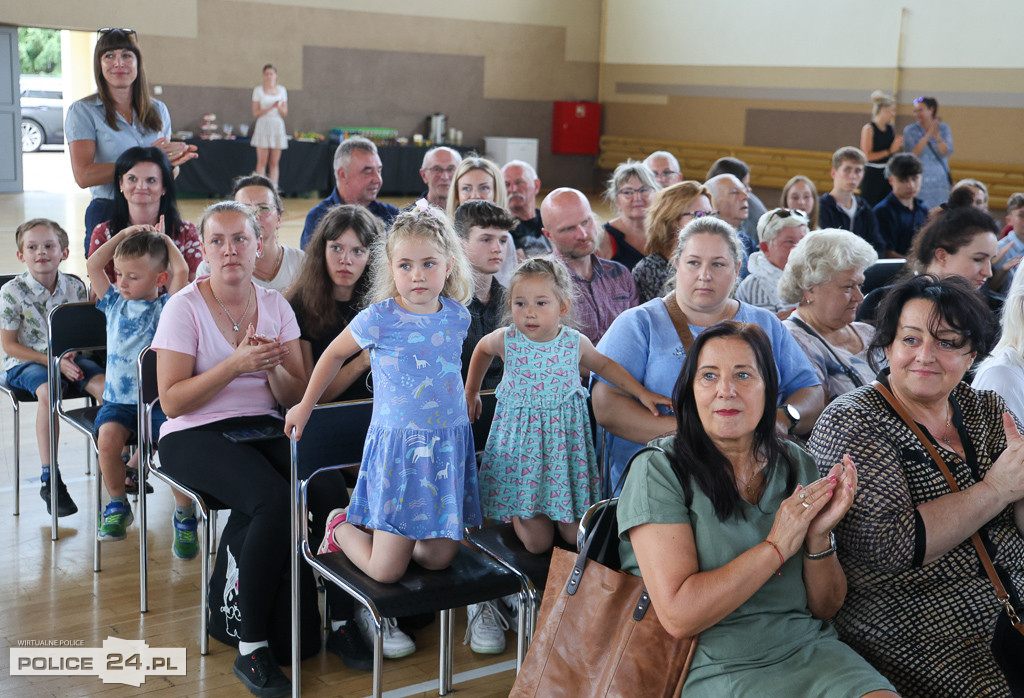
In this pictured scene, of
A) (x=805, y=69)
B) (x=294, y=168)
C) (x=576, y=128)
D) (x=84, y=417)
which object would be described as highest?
(x=805, y=69)

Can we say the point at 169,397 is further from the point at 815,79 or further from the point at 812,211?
the point at 815,79

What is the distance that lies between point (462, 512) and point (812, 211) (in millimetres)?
4473

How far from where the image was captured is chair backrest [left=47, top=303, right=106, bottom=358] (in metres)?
3.68

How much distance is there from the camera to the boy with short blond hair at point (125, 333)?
356 centimetres

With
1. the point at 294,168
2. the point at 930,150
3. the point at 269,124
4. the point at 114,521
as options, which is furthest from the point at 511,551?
the point at 294,168

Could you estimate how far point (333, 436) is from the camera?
259cm

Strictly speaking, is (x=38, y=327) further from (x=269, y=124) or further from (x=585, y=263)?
(x=269, y=124)

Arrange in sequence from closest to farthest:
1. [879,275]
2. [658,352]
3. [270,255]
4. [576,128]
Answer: [658,352] < [270,255] < [879,275] < [576,128]

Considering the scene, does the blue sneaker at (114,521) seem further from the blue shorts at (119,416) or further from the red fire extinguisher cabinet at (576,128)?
the red fire extinguisher cabinet at (576,128)

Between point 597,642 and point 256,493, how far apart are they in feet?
4.31

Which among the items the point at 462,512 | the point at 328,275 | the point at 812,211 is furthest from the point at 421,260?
the point at 812,211

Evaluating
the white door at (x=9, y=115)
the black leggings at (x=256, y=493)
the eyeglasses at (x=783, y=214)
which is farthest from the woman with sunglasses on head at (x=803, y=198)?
the white door at (x=9, y=115)

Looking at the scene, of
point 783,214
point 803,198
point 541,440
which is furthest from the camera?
point 803,198

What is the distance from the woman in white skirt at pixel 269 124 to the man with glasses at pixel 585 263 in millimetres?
10613
